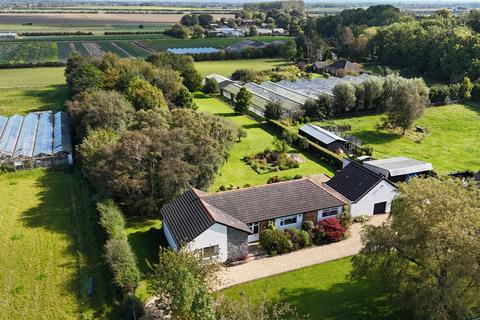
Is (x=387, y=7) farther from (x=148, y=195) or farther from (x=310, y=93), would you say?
(x=148, y=195)

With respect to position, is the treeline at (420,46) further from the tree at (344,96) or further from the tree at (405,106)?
the tree at (405,106)

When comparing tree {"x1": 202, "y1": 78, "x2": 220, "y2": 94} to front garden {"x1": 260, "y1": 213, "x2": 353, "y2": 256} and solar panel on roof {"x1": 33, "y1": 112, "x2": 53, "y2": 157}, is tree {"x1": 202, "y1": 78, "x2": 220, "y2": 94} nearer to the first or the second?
solar panel on roof {"x1": 33, "y1": 112, "x2": 53, "y2": 157}

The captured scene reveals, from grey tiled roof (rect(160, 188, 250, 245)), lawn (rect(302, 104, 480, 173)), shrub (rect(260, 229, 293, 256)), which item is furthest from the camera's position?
lawn (rect(302, 104, 480, 173))

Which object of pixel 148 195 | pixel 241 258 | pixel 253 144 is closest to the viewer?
pixel 241 258

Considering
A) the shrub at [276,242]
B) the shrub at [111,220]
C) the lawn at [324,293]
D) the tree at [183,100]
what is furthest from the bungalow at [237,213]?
the tree at [183,100]

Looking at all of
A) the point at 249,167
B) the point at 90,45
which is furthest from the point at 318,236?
the point at 90,45

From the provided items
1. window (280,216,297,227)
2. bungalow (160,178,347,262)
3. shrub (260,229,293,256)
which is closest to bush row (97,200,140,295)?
bungalow (160,178,347,262)

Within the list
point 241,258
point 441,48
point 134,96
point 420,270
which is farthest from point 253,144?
point 441,48
